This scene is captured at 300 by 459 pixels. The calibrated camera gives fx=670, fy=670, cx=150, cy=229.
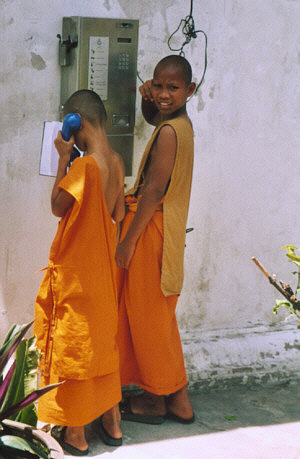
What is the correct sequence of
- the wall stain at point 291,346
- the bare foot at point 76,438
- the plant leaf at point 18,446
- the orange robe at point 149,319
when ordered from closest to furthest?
1. the plant leaf at point 18,446
2. the bare foot at point 76,438
3. the orange robe at point 149,319
4. the wall stain at point 291,346

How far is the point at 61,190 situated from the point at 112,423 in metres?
1.25

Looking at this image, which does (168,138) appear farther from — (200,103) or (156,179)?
(200,103)

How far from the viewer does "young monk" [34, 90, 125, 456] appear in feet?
10.3

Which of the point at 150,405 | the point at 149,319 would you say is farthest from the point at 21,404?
the point at 150,405

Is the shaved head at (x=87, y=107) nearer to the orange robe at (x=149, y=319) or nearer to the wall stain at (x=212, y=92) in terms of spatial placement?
the orange robe at (x=149, y=319)

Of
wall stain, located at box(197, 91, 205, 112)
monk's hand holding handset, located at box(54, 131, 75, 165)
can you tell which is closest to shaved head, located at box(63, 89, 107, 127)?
monk's hand holding handset, located at box(54, 131, 75, 165)

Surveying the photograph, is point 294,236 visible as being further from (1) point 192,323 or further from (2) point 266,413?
(2) point 266,413

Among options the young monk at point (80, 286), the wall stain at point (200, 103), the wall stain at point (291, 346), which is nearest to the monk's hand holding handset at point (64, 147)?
the young monk at point (80, 286)

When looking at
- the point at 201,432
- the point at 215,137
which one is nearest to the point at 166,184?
the point at 215,137

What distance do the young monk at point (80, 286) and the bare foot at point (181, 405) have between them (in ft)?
1.92

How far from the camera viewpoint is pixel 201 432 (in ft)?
12.0

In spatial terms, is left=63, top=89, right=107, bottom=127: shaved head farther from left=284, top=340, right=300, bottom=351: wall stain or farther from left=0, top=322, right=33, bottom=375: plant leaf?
left=284, top=340, right=300, bottom=351: wall stain

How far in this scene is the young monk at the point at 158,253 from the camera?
343cm

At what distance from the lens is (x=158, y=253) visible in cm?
355
